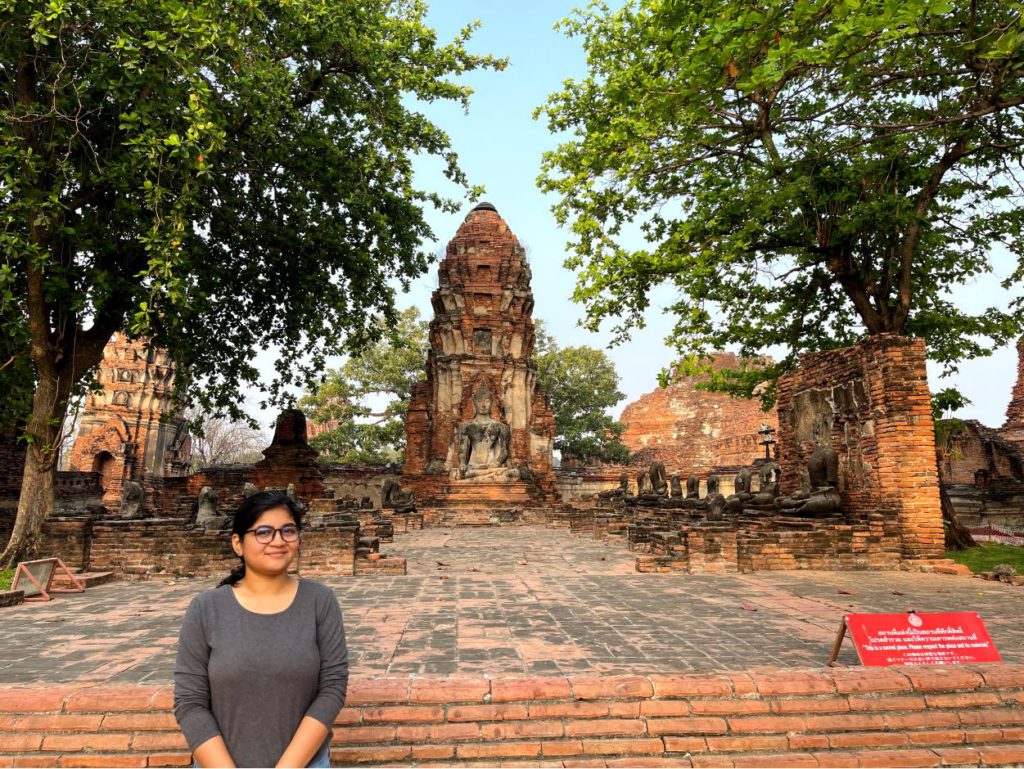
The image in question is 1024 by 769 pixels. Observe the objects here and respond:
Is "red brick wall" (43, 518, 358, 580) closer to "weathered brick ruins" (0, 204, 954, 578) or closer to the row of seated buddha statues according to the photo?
"weathered brick ruins" (0, 204, 954, 578)

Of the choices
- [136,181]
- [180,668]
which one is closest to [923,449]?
[180,668]

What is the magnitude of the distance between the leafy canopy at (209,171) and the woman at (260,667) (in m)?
6.70

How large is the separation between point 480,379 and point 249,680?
21.5m

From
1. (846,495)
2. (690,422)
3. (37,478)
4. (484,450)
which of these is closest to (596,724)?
(846,495)

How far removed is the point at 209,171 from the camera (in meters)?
8.59

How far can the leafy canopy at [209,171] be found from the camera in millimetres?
7949

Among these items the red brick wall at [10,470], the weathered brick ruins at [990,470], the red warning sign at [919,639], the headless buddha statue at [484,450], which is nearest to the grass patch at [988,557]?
the red warning sign at [919,639]

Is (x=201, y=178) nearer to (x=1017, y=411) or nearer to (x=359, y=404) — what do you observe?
(x=359, y=404)

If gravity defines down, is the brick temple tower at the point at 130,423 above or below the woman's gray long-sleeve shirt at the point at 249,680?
above

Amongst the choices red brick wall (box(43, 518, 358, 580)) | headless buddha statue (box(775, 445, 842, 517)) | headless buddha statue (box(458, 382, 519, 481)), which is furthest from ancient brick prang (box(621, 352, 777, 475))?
red brick wall (box(43, 518, 358, 580))

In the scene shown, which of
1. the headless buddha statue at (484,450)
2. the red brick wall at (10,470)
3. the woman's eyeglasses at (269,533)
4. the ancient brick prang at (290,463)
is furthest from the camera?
the headless buddha statue at (484,450)

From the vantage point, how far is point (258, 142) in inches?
402

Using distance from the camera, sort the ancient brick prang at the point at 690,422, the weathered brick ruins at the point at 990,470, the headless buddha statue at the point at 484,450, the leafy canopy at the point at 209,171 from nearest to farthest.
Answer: the leafy canopy at the point at 209,171, the weathered brick ruins at the point at 990,470, the headless buddha statue at the point at 484,450, the ancient brick prang at the point at 690,422

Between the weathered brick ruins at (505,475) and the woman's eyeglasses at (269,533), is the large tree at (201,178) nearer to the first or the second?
the weathered brick ruins at (505,475)
